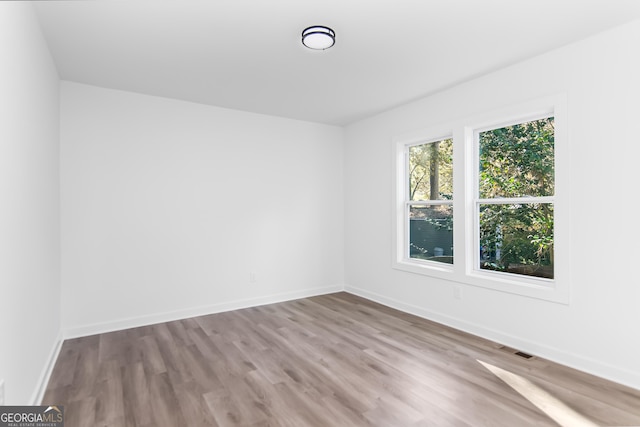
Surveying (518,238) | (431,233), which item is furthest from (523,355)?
(431,233)

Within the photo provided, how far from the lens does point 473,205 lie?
3.62 m

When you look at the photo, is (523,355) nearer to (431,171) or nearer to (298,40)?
(431,171)

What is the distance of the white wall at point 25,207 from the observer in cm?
167

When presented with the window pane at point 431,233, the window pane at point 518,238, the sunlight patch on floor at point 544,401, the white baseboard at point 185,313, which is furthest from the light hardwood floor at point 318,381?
the window pane at point 431,233

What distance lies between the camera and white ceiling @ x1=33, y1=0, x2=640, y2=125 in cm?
228

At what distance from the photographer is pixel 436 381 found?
2.54 meters

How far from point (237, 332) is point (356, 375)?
58.7 inches

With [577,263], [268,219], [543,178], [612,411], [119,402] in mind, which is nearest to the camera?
[612,411]

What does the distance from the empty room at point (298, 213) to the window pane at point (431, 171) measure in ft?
0.10

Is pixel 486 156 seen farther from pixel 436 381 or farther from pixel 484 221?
pixel 436 381

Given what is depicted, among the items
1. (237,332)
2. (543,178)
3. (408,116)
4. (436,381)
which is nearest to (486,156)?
(543,178)

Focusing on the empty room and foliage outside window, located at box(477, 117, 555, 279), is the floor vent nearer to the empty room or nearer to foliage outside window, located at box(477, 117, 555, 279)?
the empty room

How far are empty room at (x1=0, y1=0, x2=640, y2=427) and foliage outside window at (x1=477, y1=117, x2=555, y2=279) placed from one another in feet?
0.07

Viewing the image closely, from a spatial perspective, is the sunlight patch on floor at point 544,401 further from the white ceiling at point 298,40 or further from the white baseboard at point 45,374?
the white baseboard at point 45,374
